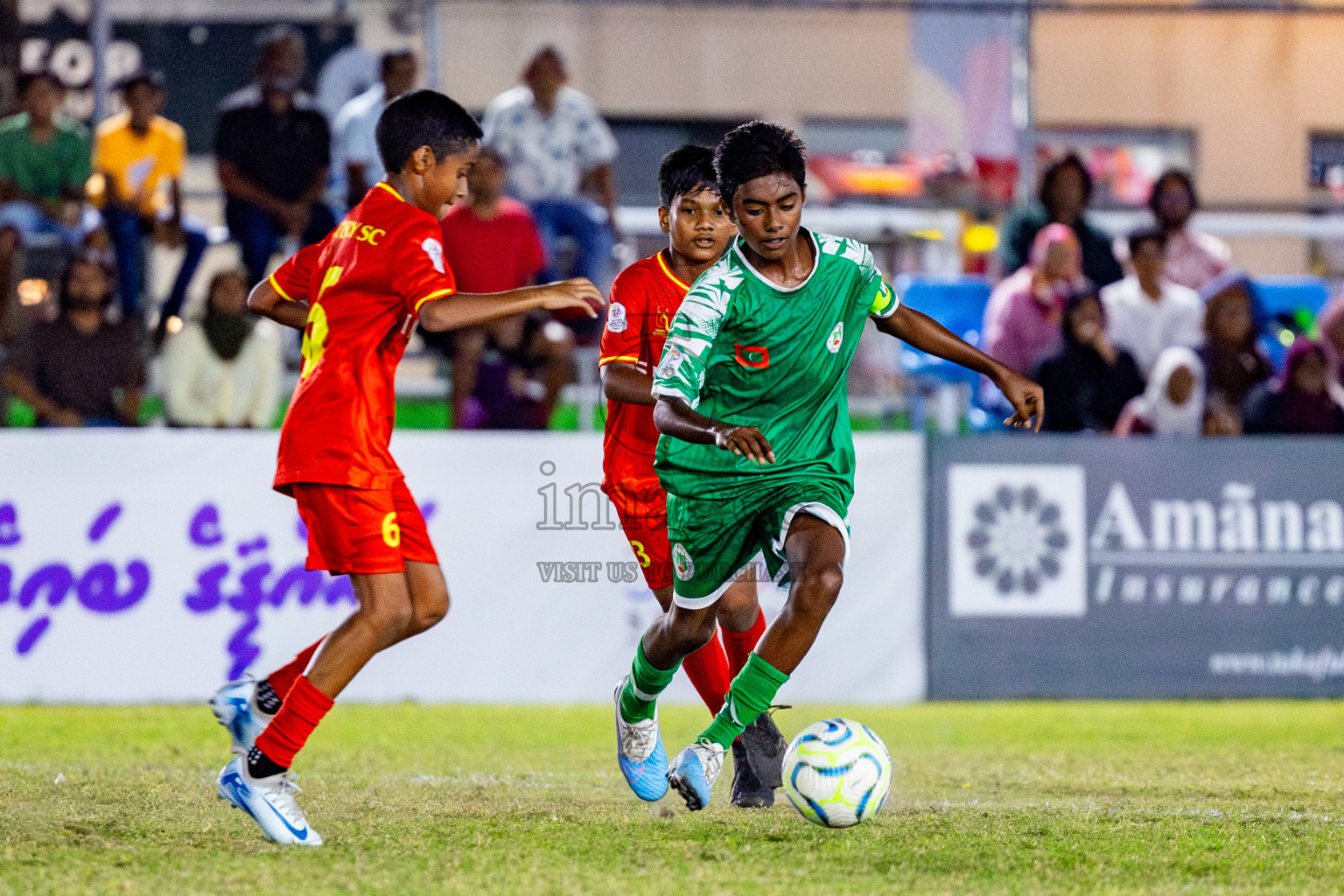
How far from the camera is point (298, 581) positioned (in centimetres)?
917

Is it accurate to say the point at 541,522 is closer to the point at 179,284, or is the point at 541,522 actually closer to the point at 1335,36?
the point at 179,284

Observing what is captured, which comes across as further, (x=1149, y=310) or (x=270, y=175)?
(x=1149, y=310)

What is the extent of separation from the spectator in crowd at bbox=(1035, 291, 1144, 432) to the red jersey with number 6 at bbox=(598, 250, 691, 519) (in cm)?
529

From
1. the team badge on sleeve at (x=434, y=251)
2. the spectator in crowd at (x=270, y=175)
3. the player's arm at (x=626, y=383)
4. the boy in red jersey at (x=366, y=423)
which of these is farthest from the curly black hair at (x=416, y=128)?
A: the spectator in crowd at (x=270, y=175)

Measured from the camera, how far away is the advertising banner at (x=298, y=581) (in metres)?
9.04

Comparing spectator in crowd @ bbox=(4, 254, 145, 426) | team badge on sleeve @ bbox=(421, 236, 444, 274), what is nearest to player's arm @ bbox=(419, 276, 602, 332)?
team badge on sleeve @ bbox=(421, 236, 444, 274)

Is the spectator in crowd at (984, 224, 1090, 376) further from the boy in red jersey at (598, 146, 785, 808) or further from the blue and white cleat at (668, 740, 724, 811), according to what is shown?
the blue and white cleat at (668, 740, 724, 811)

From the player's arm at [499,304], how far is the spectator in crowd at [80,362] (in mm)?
5944

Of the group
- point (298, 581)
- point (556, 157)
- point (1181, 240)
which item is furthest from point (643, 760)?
point (1181, 240)

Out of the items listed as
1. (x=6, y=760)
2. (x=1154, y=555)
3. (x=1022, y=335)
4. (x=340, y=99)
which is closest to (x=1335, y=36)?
(x=1022, y=335)

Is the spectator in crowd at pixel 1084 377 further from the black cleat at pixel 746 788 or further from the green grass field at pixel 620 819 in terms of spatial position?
the black cleat at pixel 746 788

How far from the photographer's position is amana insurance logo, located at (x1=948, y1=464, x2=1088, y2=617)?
9727 mm

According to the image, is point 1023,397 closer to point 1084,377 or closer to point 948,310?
point 1084,377

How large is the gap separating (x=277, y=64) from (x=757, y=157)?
6924 millimetres
